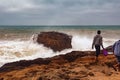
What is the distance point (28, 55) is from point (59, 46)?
8.57 ft

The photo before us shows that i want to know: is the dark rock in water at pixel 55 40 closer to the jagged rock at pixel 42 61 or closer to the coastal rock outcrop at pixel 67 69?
the jagged rock at pixel 42 61

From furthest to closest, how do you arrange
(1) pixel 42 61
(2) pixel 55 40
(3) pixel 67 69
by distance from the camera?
(2) pixel 55 40 < (1) pixel 42 61 < (3) pixel 67 69

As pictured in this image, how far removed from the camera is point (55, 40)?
2416 cm

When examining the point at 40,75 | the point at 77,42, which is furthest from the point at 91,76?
the point at 77,42

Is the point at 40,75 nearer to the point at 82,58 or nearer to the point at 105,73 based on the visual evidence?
the point at 105,73

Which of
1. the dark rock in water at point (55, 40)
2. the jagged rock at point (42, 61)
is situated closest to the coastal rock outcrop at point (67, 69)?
the jagged rock at point (42, 61)

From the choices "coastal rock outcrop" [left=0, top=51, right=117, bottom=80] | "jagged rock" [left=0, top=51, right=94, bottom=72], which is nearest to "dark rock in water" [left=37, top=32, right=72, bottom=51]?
"jagged rock" [left=0, top=51, right=94, bottom=72]

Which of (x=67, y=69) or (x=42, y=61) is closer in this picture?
(x=67, y=69)

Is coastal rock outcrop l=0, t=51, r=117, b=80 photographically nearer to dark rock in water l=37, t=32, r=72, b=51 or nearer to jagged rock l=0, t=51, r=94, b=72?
jagged rock l=0, t=51, r=94, b=72

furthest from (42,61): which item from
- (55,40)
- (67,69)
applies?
(55,40)

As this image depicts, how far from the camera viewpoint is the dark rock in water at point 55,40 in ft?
79.2

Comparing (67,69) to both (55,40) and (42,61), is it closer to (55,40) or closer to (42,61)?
(42,61)

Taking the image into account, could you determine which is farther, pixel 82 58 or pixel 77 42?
pixel 77 42

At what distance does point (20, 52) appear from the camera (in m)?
24.6
